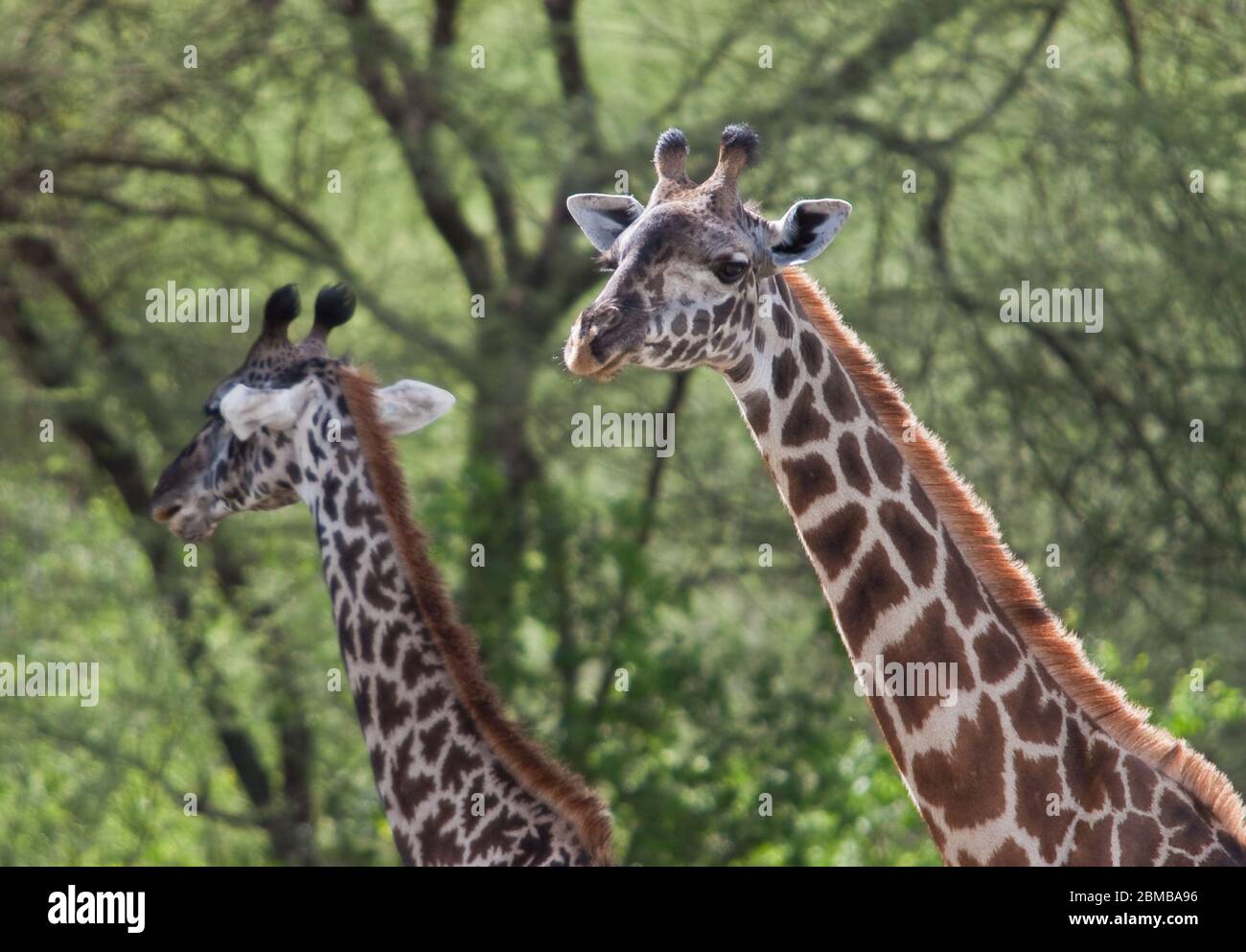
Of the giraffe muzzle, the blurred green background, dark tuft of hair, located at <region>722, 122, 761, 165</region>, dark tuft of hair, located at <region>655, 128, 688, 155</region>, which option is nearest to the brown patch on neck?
the giraffe muzzle

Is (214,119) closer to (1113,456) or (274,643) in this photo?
(274,643)

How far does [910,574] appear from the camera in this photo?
16.2ft

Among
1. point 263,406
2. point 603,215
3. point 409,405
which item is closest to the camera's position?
point 603,215

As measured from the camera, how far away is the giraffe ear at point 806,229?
5.06 m

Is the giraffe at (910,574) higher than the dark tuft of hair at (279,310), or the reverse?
the dark tuft of hair at (279,310)

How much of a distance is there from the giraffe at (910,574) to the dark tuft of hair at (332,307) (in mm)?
2072

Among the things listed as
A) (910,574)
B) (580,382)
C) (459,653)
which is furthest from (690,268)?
(580,382)

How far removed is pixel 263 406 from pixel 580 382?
571cm

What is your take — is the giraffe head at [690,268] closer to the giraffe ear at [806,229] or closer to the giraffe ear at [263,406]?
the giraffe ear at [806,229]

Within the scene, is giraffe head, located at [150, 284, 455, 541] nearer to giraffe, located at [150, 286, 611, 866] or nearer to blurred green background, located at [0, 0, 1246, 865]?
giraffe, located at [150, 286, 611, 866]

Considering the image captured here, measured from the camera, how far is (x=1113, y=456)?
39.9 ft

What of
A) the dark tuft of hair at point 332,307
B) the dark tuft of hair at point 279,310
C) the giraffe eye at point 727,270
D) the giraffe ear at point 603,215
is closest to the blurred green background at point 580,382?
the dark tuft of hair at point 332,307

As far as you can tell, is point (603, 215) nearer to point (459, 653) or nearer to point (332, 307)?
point (459, 653)
